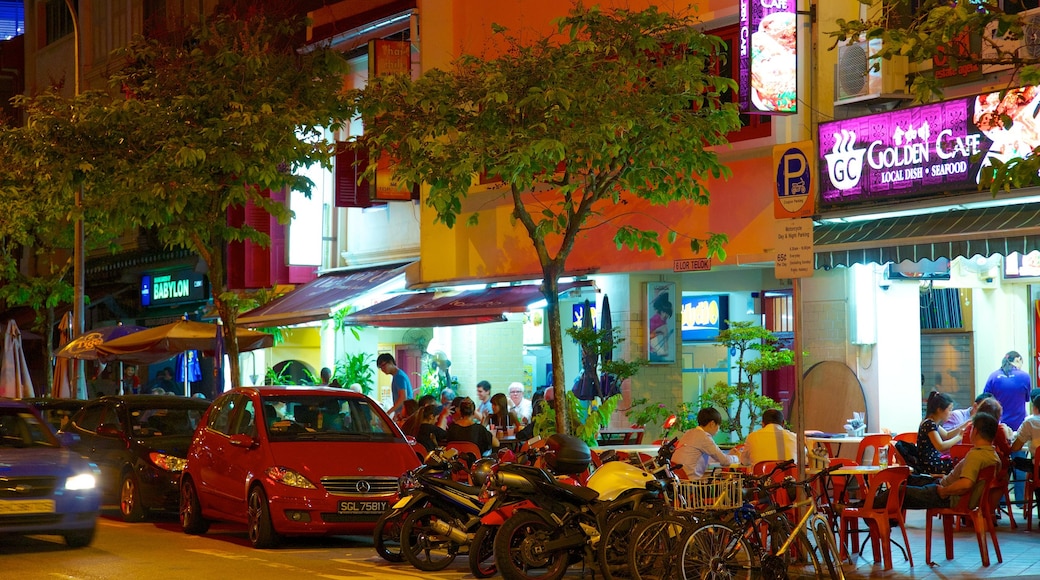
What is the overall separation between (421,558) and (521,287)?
9240mm

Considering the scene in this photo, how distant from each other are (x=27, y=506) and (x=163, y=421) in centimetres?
433

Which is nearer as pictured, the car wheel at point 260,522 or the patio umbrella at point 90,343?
the car wheel at point 260,522

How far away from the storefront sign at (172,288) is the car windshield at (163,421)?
16394 millimetres

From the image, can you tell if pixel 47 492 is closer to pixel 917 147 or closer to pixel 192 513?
pixel 192 513

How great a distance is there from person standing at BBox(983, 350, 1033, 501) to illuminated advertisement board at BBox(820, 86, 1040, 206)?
311 cm

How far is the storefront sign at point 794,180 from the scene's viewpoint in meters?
11.8

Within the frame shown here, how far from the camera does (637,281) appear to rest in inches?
813

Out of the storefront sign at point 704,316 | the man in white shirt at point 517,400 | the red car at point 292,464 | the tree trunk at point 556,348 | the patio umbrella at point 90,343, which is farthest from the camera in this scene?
the patio umbrella at point 90,343

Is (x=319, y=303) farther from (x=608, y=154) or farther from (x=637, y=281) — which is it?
(x=608, y=154)

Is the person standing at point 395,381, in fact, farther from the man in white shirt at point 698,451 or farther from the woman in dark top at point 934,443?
the woman in dark top at point 934,443

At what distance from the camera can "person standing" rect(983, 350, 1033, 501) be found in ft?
56.9

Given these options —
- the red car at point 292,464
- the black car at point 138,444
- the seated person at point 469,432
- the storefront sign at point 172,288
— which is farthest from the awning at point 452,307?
the storefront sign at point 172,288

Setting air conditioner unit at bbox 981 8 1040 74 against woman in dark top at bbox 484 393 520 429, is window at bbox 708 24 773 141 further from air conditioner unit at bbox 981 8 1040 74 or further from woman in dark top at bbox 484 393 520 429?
woman in dark top at bbox 484 393 520 429

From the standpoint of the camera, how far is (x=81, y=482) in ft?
44.9
